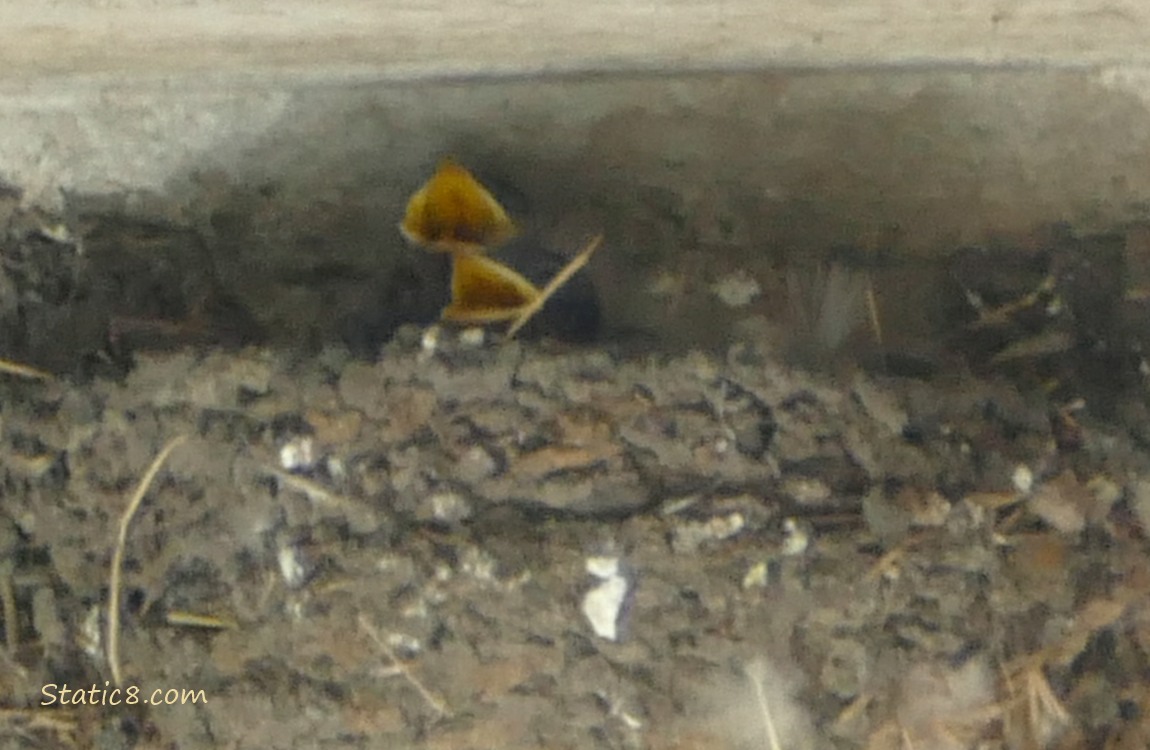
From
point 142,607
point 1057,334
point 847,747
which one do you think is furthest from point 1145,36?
point 142,607

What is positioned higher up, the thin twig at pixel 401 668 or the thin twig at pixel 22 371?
the thin twig at pixel 22 371

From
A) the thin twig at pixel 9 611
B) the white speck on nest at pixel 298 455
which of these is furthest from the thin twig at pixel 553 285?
the thin twig at pixel 9 611

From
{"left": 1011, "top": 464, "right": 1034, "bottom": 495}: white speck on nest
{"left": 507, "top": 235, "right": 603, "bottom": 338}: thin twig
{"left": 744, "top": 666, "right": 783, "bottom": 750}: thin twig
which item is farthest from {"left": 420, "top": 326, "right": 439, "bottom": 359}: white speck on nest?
{"left": 1011, "top": 464, "right": 1034, "bottom": 495}: white speck on nest

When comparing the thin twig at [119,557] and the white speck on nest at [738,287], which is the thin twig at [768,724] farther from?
the thin twig at [119,557]

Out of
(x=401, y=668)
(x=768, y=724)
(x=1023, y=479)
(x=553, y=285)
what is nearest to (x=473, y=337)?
(x=553, y=285)

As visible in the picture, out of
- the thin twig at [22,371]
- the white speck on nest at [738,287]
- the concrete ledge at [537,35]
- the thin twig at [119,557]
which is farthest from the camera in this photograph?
the white speck on nest at [738,287]

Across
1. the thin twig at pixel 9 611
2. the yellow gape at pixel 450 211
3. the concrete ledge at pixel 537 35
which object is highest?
the concrete ledge at pixel 537 35

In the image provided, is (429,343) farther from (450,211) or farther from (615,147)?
(615,147)
